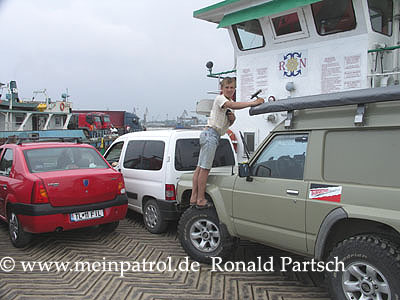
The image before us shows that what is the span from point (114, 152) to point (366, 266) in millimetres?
5496

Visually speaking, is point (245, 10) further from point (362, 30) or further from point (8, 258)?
A: point (8, 258)

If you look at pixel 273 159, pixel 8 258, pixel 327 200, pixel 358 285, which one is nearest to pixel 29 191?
pixel 8 258

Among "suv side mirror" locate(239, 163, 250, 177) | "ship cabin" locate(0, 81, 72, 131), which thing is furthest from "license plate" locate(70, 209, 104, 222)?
"ship cabin" locate(0, 81, 72, 131)

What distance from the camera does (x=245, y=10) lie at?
29.2 ft

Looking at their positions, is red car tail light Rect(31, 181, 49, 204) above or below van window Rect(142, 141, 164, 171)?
below

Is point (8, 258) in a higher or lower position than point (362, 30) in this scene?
lower

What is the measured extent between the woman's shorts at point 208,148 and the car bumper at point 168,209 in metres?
1.23

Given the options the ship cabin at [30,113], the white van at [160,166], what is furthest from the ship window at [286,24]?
the ship cabin at [30,113]

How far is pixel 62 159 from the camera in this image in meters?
5.65

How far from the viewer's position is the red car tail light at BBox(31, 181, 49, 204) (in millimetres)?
4865

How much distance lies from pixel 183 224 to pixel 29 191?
7.23 ft

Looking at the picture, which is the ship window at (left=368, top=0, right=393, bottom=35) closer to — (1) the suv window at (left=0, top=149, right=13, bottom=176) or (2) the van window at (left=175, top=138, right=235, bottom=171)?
(2) the van window at (left=175, top=138, right=235, bottom=171)

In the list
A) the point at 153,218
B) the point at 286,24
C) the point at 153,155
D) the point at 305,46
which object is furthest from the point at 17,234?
the point at 286,24

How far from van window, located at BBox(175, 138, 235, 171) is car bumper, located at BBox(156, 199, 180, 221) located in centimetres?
57
